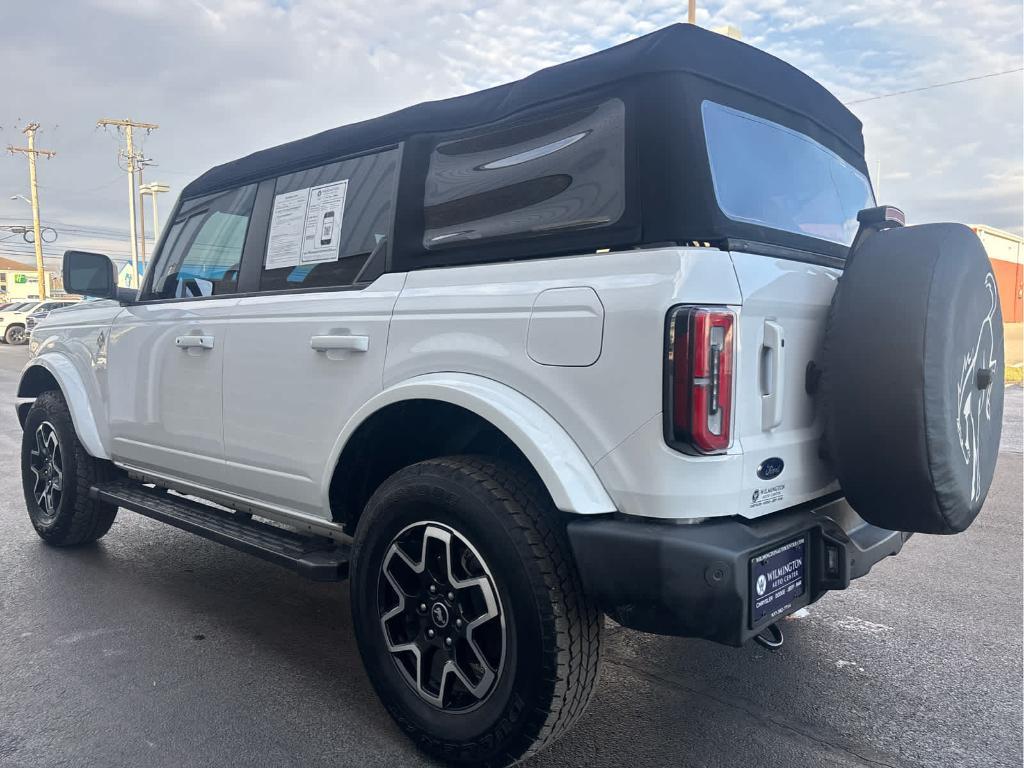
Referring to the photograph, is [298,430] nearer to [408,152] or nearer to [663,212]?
[408,152]

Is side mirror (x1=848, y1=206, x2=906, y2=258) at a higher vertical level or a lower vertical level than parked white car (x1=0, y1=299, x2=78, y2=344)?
higher

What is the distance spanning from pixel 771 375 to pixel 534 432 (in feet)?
2.19

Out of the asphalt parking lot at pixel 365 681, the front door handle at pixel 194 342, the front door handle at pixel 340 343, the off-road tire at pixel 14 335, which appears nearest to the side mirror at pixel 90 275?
the front door handle at pixel 194 342

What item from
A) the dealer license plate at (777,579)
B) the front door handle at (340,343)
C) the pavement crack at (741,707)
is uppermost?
the front door handle at (340,343)

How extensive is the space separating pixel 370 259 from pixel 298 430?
703mm

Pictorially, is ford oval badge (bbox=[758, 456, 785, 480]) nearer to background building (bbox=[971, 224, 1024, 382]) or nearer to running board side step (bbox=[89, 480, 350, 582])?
running board side step (bbox=[89, 480, 350, 582])

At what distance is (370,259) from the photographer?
296 cm

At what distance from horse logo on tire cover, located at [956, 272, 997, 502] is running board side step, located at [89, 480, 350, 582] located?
2.05 metres

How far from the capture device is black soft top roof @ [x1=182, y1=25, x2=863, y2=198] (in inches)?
91.4

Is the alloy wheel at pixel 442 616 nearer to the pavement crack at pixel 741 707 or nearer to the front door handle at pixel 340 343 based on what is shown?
the front door handle at pixel 340 343

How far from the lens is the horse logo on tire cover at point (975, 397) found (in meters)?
2.26

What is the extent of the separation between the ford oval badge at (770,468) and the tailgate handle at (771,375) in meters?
0.10

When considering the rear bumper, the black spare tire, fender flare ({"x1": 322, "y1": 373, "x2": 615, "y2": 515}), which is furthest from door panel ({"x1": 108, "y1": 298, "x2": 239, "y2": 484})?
the black spare tire

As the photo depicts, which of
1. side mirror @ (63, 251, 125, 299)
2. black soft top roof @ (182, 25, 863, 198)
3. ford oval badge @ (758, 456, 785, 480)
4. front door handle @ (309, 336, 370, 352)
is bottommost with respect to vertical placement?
ford oval badge @ (758, 456, 785, 480)
